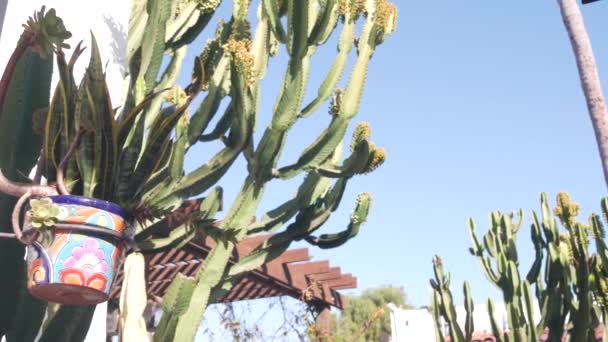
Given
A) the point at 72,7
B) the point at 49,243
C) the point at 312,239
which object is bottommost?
the point at 49,243

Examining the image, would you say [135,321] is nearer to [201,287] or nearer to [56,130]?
[56,130]

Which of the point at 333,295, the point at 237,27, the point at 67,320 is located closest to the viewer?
the point at 67,320

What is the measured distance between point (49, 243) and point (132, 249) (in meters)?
0.32

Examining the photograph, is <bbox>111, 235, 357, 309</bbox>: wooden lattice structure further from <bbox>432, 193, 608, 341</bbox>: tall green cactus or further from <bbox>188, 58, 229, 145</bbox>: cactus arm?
<bbox>188, 58, 229, 145</bbox>: cactus arm

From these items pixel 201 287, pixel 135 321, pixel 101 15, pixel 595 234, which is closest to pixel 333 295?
pixel 595 234

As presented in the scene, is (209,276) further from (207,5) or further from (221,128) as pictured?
(207,5)

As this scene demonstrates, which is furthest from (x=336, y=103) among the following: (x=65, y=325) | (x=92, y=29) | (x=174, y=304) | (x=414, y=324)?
(x=414, y=324)

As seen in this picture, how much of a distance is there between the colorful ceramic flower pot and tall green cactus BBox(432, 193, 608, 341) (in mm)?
5161

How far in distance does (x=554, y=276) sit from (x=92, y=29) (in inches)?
207

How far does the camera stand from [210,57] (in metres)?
4.46

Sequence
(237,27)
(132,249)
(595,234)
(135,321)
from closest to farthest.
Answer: (135,321) < (132,249) < (237,27) < (595,234)

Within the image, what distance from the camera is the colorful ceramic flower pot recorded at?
1954mm

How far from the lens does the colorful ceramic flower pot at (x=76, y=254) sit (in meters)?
1.95

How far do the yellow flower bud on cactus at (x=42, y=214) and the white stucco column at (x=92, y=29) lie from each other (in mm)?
1211
